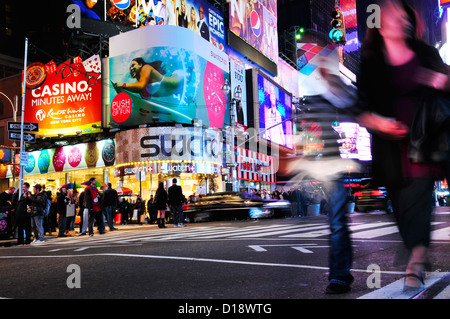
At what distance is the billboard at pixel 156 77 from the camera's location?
103ft

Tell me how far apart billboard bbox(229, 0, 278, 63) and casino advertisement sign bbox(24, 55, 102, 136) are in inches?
676

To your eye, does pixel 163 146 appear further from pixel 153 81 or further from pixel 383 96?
pixel 383 96

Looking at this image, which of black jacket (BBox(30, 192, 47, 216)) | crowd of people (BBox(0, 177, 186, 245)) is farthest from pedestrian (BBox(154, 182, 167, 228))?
black jacket (BBox(30, 192, 47, 216))

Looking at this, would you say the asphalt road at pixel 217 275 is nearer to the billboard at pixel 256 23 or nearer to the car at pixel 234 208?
the car at pixel 234 208

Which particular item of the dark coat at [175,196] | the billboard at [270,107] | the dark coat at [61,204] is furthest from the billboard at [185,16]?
the dark coat at [61,204]

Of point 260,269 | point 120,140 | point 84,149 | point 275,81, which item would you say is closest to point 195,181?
point 120,140

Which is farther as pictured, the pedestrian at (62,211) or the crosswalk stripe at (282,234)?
the pedestrian at (62,211)

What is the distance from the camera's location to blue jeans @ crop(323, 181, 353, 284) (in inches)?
126

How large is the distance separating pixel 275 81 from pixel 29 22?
3447 cm

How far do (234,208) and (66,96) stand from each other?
23.6 meters

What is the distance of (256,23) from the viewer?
167ft

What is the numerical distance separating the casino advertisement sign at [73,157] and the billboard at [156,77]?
2695 millimetres

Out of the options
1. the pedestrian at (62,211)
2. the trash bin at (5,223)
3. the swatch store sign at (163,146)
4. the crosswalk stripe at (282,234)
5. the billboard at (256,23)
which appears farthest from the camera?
the billboard at (256,23)

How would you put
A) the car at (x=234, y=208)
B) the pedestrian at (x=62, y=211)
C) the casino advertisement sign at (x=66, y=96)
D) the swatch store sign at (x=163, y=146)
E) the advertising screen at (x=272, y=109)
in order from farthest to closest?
the advertising screen at (x=272, y=109), the casino advertisement sign at (x=66, y=96), the swatch store sign at (x=163, y=146), the car at (x=234, y=208), the pedestrian at (x=62, y=211)
